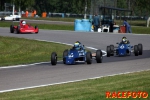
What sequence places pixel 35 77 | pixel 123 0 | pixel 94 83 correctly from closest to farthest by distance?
pixel 94 83 → pixel 35 77 → pixel 123 0

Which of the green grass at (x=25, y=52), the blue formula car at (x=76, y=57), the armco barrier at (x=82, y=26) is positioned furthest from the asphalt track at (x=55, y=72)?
the armco barrier at (x=82, y=26)

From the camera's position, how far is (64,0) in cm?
10556

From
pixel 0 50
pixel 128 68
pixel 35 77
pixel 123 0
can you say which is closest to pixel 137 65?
pixel 128 68

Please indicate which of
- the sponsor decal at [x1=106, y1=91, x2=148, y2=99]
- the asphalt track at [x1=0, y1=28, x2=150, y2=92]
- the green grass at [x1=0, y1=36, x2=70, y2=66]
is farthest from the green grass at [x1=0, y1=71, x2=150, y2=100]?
the green grass at [x1=0, y1=36, x2=70, y2=66]

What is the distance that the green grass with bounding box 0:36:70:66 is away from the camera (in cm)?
2284

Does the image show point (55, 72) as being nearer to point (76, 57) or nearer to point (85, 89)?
point (76, 57)

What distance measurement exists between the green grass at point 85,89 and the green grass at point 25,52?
802 cm

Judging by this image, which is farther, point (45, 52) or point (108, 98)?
point (45, 52)

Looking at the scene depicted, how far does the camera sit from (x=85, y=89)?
40.7 ft

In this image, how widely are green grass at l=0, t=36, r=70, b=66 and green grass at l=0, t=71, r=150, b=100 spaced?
8.02m

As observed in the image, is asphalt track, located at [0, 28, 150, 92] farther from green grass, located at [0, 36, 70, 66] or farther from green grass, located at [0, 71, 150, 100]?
green grass, located at [0, 36, 70, 66]

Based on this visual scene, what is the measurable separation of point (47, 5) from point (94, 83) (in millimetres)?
98232

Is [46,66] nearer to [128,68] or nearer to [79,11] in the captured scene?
[128,68]

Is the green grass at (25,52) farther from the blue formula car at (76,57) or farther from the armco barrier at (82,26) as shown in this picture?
the armco barrier at (82,26)
